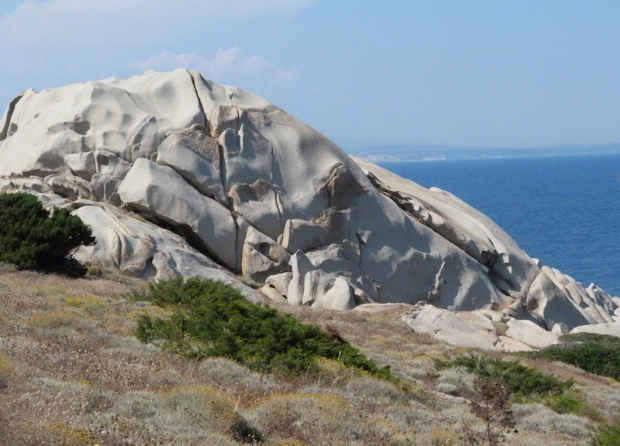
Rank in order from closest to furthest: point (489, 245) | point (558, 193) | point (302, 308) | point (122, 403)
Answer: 1. point (122, 403)
2. point (302, 308)
3. point (489, 245)
4. point (558, 193)

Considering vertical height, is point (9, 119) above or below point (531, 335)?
above

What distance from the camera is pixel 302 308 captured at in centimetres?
2670

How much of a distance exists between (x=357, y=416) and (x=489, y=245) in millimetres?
27929

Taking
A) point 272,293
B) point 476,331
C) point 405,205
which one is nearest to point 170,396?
point 476,331

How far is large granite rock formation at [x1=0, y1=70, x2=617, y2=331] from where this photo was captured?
98.9ft

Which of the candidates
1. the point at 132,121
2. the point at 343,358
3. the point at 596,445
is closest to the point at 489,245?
the point at 132,121

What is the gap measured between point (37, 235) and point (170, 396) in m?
14.3

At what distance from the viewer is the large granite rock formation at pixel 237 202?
30.2 metres

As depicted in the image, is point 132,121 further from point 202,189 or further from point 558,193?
point 558,193

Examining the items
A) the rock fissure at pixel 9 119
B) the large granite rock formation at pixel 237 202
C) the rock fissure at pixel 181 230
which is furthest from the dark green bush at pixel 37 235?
the rock fissure at pixel 9 119

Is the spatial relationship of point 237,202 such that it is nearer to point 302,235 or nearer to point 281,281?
point 302,235

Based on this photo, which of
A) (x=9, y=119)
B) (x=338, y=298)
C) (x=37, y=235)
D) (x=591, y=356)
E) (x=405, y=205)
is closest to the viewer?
(x=37, y=235)

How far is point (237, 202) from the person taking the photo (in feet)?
105

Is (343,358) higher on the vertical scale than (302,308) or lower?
higher
